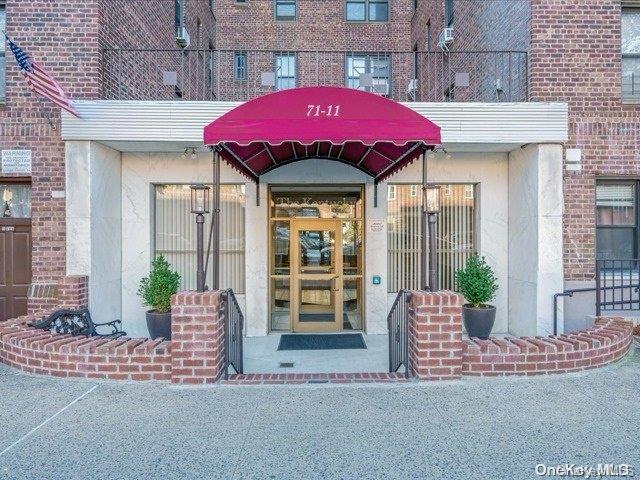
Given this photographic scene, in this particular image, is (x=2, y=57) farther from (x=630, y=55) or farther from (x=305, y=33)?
(x=305, y=33)

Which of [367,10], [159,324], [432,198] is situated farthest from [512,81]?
[367,10]

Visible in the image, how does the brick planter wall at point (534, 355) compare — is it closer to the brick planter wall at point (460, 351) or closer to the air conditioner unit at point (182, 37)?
the brick planter wall at point (460, 351)

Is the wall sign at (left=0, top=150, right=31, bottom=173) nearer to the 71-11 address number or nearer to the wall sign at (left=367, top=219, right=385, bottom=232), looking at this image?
the 71-11 address number

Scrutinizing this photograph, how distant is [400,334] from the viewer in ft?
18.4

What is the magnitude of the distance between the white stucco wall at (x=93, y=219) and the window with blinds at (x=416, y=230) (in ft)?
16.9

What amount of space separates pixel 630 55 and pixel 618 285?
13.1ft

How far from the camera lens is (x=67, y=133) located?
7023 millimetres

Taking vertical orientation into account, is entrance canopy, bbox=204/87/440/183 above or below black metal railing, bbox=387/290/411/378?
above

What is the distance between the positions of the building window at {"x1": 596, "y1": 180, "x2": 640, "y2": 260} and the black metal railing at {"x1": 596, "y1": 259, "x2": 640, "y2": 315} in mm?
215

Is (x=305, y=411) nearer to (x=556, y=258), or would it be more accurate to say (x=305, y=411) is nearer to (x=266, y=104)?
(x=266, y=104)

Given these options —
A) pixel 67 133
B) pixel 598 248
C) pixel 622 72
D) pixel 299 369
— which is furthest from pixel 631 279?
pixel 67 133

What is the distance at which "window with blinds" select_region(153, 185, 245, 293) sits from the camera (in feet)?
28.1

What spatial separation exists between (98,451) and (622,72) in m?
9.36

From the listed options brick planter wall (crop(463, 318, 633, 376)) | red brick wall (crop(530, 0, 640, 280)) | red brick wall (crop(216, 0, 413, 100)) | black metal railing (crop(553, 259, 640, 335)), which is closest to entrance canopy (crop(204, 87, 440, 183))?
brick planter wall (crop(463, 318, 633, 376))
